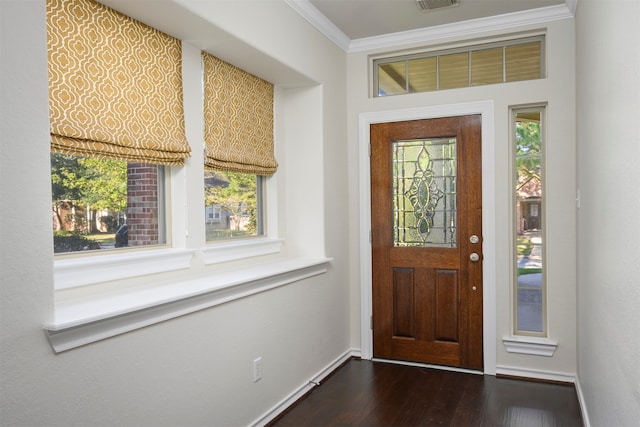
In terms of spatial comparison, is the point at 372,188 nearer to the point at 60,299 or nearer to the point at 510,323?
the point at 510,323

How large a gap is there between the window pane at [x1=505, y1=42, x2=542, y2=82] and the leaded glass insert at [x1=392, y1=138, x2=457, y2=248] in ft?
2.05

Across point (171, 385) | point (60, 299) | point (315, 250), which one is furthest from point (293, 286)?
point (60, 299)

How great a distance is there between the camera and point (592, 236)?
2.29 m

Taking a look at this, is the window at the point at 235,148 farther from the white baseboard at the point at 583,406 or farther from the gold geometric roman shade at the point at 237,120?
the white baseboard at the point at 583,406

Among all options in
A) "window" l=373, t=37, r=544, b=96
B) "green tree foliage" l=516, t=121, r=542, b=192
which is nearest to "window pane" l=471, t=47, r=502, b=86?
"window" l=373, t=37, r=544, b=96

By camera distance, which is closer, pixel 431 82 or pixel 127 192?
pixel 127 192

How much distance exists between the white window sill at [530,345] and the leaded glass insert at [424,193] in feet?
2.59

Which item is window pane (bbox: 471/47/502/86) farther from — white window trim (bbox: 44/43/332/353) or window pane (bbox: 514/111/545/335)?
white window trim (bbox: 44/43/332/353)

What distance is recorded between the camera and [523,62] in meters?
3.52

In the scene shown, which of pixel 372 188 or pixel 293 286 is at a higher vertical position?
pixel 372 188

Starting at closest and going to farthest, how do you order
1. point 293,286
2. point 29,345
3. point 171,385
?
point 29,345 < point 171,385 < point 293,286

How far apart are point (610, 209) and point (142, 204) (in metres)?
2.04

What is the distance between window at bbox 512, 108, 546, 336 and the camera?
348 cm

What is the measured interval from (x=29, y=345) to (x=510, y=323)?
120 inches
